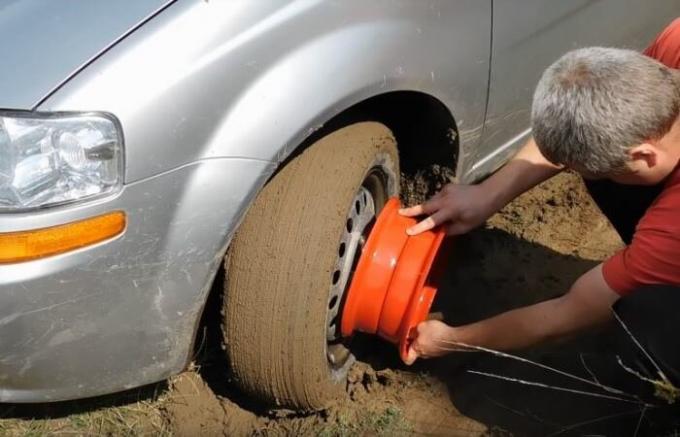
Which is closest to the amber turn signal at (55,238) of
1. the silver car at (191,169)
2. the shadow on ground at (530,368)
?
the silver car at (191,169)

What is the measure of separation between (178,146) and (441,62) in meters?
0.82

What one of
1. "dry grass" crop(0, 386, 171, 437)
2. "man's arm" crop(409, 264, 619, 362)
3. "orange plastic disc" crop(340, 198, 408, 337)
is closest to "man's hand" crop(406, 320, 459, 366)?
"man's arm" crop(409, 264, 619, 362)

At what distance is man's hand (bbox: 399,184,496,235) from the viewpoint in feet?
8.02

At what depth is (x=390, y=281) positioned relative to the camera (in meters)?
2.37

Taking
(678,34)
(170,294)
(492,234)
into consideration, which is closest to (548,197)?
(492,234)

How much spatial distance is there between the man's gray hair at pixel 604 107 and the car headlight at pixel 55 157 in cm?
101

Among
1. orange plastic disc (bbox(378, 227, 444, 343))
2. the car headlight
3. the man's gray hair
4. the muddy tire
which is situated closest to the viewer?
the car headlight

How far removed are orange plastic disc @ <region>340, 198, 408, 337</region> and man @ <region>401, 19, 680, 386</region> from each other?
32 cm

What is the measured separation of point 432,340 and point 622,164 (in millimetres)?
716

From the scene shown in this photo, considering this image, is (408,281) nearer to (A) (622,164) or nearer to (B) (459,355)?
(B) (459,355)

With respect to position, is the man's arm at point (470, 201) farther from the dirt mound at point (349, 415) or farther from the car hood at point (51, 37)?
the car hood at point (51, 37)

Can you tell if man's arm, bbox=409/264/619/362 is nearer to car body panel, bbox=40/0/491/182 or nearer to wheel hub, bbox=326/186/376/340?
wheel hub, bbox=326/186/376/340

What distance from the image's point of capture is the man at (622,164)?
199cm

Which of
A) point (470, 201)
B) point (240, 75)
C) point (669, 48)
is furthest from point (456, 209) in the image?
point (240, 75)
